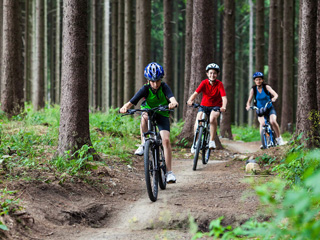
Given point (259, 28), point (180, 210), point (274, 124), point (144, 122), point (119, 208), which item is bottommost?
point (119, 208)

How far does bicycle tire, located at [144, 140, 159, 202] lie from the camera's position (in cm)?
597

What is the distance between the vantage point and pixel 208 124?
9633mm

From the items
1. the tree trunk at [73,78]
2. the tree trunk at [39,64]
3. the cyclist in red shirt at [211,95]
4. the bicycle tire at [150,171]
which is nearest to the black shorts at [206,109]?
the cyclist in red shirt at [211,95]

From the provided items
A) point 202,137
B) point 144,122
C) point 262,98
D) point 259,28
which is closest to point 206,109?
point 202,137

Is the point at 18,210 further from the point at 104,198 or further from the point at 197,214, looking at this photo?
the point at 197,214

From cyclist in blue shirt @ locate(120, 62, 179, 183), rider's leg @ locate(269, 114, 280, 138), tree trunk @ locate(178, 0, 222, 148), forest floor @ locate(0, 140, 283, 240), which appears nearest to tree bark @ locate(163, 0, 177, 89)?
tree trunk @ locate(178, 0, 222, 148)

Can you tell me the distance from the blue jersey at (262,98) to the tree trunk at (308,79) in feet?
8.70

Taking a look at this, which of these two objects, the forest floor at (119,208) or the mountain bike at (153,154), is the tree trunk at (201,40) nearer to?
the forest floor at (119,208)

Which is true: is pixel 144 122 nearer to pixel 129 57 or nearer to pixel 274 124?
pixel 274 124

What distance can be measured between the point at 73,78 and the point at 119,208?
2.68 metres

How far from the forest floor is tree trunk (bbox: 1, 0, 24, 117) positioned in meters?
5.29

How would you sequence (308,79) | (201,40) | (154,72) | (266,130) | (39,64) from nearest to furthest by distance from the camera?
(154,72)
(308,79)
(266,130)
(201,40)
(39,64)

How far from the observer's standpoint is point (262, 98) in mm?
10961

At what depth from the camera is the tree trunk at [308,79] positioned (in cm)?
789
